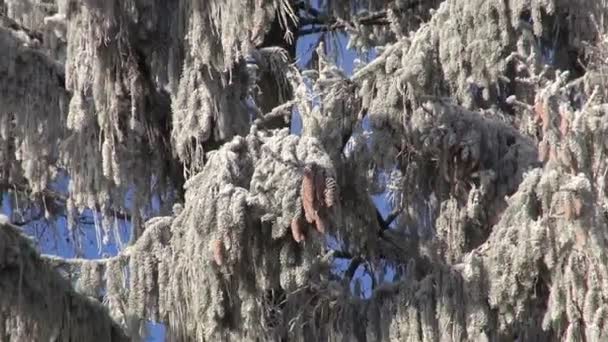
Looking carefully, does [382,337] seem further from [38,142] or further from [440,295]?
[38,142]

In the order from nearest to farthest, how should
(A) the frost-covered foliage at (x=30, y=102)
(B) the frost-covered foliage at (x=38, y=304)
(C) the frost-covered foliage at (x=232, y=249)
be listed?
(C) the frost-covered foliage at (x=232, y=249) → (B) the frost-covered foliage at (x=38, y=304) → (A) the frost-covered foliage at (x=30, y=102)

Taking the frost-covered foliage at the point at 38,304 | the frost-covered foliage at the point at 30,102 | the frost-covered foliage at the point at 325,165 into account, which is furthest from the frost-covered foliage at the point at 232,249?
the frost-covered foliage at the point at 30,102

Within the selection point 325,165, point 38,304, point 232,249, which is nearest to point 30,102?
point 38,304

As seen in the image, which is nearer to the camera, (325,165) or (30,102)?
(325,165)

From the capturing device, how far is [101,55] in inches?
307

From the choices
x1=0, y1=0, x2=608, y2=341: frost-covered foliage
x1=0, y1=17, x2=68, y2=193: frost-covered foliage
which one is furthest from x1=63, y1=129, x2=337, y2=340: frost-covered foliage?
x1=0, y1=17, x2=68, y2=193: frost-covered foliage

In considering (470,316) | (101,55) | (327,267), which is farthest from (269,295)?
(101,55)

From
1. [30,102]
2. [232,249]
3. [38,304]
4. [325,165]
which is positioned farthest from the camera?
[30,102]

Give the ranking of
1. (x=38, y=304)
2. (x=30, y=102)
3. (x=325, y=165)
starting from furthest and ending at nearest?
(x=30, y=102) → (x=38, y=304) → (x=325, y=165)

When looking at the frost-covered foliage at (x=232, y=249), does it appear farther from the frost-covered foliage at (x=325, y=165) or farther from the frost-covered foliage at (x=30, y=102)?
the frost-covered foliage at (x=30, y=102)

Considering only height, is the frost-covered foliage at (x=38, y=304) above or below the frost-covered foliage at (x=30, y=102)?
below

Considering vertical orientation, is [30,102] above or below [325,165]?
above

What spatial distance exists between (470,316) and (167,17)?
6.25ft

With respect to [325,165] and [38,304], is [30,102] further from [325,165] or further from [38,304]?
[325,165]
